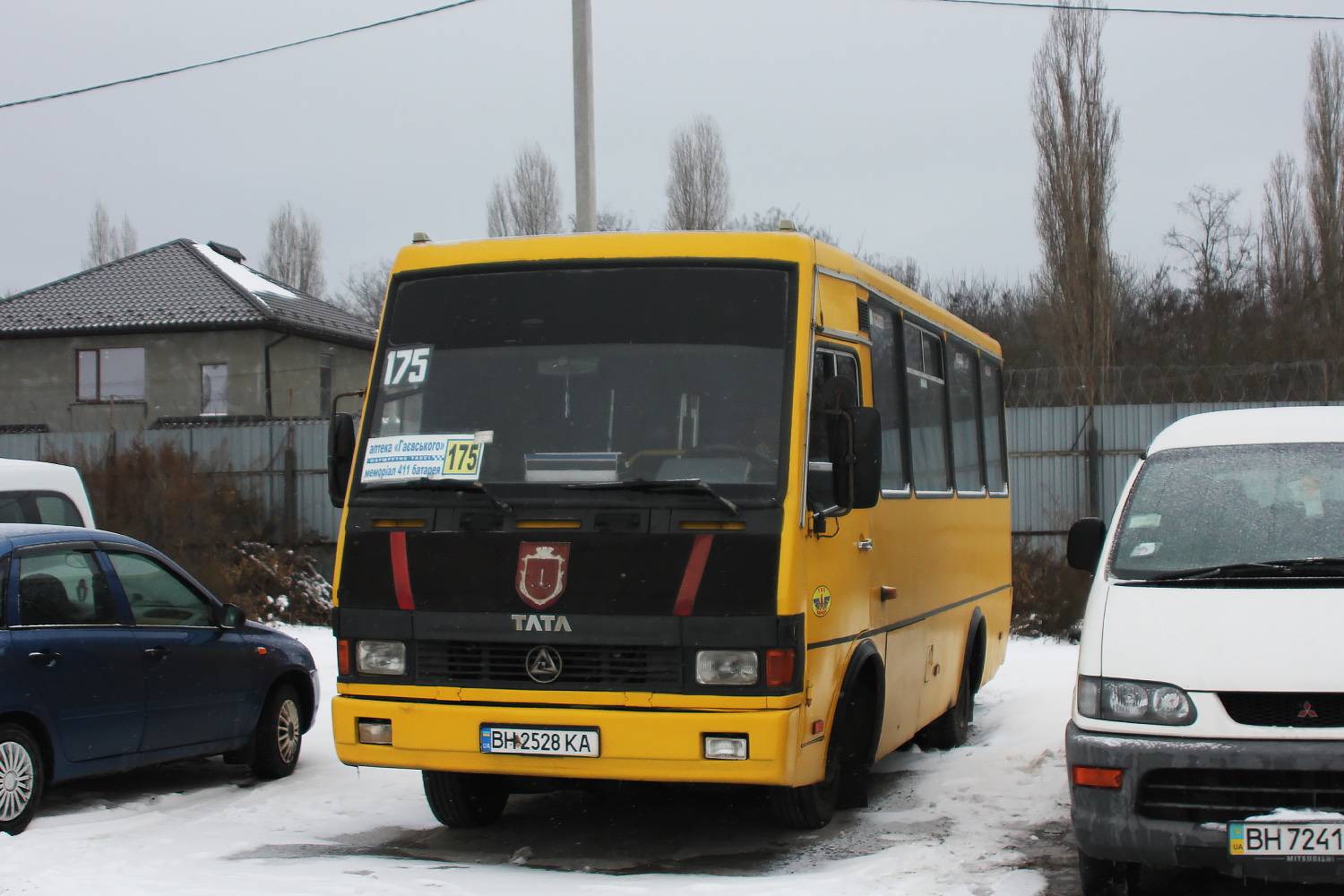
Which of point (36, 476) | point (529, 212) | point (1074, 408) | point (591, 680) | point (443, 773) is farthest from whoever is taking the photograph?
point (529, 212)

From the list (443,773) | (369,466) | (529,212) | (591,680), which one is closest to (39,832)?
(443,773)

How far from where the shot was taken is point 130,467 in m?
21.9

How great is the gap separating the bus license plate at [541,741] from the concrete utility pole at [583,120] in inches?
312

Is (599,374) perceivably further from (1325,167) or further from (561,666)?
(1325,167)

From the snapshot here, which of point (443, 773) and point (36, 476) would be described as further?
point (36, 476)

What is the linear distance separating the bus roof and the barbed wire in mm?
14896

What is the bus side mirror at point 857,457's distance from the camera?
20.4ft

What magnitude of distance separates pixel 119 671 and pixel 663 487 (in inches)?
146

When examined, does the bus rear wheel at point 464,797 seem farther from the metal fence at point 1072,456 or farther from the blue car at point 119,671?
the metal fence at point 1072,456

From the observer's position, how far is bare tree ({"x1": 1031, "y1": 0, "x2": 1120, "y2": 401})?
24.0 meters

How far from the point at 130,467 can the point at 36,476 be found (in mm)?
12105

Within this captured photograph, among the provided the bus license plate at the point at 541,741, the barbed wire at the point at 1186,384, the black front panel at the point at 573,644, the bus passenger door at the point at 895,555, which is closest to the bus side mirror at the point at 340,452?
the black front panel at the point at 573,644

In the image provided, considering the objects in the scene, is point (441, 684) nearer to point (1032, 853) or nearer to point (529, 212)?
point (1032, 853)

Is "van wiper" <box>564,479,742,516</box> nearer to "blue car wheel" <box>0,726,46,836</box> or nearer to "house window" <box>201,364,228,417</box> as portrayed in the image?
"blue car wheel" <box>0,726,46,836</box>
